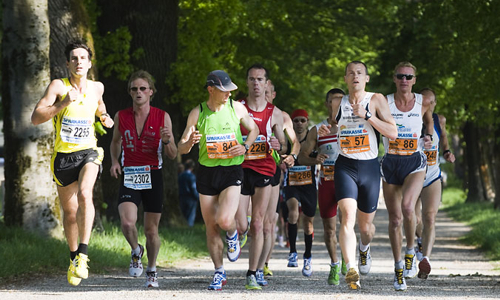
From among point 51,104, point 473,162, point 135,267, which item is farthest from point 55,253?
point 473,162

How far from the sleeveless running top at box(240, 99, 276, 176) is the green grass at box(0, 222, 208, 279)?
3.05 m

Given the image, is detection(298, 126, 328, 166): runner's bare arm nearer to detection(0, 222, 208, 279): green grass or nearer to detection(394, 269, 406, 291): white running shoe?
detection(394, 269, 406, 291): white running shoe

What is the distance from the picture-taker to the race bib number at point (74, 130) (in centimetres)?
1055

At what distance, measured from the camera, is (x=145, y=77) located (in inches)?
483

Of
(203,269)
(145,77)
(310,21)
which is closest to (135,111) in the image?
(145,77)

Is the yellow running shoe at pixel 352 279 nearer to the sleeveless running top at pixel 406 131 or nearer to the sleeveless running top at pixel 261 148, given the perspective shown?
the sleeveless running top at pixel 261 148

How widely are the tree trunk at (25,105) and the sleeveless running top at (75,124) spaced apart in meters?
4.26

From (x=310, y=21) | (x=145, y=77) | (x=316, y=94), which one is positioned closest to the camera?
(x=145, y=77)

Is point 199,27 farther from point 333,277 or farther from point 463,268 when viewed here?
point 333,277

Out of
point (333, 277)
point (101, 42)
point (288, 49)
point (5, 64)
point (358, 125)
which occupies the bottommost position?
point (333, 277)

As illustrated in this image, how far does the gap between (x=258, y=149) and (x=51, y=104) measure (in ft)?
8.88

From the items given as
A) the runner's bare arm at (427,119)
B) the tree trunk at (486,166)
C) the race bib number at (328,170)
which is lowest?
the race bib number at (328,170)

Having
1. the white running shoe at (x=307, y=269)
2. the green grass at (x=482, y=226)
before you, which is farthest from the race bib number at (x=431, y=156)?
the green grass at (x=482, y=226)

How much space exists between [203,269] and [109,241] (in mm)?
1755
